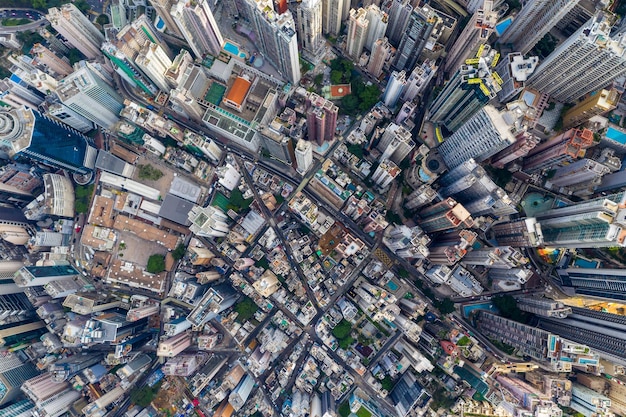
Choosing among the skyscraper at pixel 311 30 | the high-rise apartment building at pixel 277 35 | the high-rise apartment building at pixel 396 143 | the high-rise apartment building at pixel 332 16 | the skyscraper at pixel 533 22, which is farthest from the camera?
the high-rise apartment building at pixel 332 16

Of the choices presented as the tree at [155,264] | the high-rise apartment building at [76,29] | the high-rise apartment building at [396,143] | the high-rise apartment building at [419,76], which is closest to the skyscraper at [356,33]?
the high-rise apartment building at [419,76]

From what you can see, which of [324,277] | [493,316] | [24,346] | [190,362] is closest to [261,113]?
[324,277]

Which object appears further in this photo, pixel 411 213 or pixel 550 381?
pixel 411 213

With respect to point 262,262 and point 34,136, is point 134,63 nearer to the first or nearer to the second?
point 34,136

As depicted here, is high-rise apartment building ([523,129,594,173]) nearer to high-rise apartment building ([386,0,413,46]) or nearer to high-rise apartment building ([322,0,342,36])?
high-rise apartment building ([386,0,413,46])

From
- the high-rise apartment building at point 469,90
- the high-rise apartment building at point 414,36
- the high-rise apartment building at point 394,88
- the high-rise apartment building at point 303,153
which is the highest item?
the high-rise apartment building at point 414,36

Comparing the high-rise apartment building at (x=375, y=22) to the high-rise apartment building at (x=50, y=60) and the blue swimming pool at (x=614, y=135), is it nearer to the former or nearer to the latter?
the blue swimming pool at (x=614, y=135)
